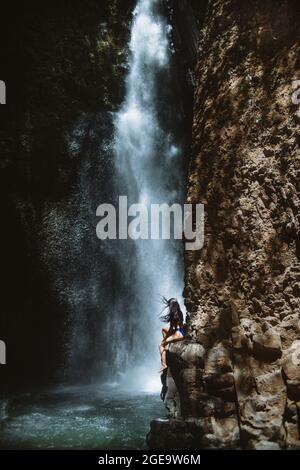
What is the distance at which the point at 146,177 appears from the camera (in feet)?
43.1

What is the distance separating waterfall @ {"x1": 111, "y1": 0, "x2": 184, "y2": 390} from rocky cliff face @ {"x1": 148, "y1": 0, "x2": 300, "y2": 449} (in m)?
7.24

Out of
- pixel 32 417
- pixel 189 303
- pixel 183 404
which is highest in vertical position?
pixel 189 303

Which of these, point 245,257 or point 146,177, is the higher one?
point 146,177

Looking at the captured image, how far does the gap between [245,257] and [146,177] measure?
9.22 m

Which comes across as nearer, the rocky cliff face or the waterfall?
the rocky cliff face

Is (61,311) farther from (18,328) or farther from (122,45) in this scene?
(122,45)

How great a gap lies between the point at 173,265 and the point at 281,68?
9157 mm

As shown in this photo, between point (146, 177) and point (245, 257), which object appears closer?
point (245, 257)

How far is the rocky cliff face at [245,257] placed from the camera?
3.77m

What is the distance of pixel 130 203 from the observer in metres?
12.7

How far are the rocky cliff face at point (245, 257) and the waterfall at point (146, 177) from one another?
7.24 metres

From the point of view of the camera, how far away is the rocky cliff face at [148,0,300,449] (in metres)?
3.77
